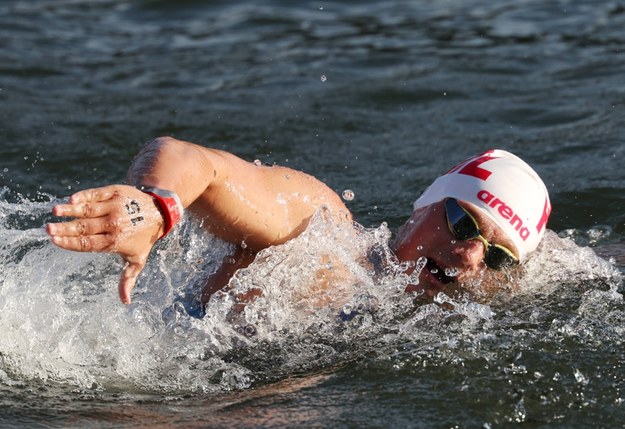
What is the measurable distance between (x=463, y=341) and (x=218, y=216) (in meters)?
1.15

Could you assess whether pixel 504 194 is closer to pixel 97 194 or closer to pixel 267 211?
pixel 267 211

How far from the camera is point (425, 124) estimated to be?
9.18 meters

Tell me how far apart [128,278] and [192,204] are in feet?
2.62

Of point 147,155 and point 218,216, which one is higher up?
point 147,155

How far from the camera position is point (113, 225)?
136 inches

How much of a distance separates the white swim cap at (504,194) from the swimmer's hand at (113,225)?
191 cm

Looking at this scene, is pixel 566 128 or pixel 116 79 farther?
pixel 116 79

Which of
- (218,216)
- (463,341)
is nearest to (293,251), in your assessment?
(218,216)

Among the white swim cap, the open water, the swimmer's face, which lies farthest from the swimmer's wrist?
the white swim cap

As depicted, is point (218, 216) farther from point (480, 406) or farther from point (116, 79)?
point (116, 79)

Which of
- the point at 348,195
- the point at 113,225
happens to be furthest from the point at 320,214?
the point at 113,225

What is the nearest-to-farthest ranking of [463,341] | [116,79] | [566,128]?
[463,341], [566,128], [116,79]

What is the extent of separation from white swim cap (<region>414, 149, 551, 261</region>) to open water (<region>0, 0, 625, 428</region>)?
0.96ft

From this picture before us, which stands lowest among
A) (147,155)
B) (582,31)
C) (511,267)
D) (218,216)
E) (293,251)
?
(582,31)
